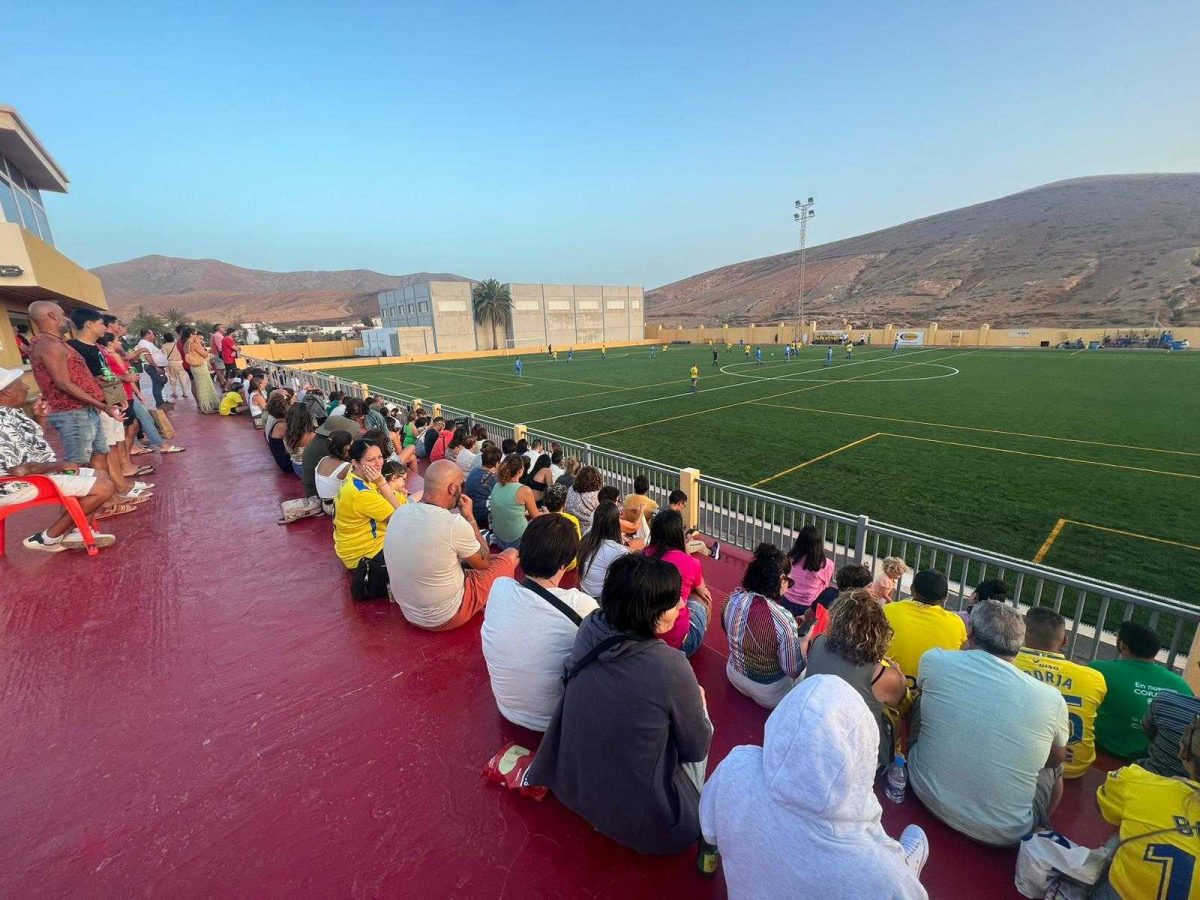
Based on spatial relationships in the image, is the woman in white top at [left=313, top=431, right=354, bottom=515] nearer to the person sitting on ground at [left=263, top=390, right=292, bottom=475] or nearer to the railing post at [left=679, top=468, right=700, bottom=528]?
the person sitting on ground at [left=263, top=390, right=292, bottom=475]

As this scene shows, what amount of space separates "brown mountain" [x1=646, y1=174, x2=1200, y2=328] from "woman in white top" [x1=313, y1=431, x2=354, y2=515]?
8229cm

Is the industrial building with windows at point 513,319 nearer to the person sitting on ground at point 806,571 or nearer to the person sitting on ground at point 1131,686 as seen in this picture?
the person sitting on ground at point 806,571

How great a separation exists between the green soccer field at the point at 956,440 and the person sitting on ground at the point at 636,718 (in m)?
7.33

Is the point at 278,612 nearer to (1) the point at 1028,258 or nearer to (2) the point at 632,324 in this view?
(2) the point at 632,324

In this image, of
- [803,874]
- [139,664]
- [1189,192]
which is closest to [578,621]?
[803,874]

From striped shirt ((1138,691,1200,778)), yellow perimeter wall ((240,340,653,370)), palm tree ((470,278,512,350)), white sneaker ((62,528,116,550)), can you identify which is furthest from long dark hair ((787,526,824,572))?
palm tree ((470,278,512,350))

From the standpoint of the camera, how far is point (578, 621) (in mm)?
2367

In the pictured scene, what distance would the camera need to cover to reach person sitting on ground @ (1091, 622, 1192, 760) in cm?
260

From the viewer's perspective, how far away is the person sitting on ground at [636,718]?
73.0 inches

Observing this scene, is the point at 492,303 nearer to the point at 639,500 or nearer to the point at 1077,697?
the point at 639,500

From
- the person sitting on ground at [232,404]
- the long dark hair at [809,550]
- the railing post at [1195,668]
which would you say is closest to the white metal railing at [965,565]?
the railing post at [1195,668]

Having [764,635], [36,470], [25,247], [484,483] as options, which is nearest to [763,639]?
[764,635]

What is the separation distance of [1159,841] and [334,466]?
5696 mm

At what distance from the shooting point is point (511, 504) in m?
4.90
